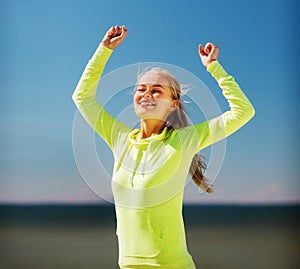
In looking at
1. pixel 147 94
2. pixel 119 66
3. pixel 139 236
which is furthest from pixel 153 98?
pixel 119 66

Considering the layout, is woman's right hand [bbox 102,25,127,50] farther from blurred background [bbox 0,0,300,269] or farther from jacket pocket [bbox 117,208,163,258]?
blurred background [bbox 0,0,300,269]

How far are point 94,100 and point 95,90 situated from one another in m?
0.03

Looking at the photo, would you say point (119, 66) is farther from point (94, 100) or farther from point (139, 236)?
point (139, 236)

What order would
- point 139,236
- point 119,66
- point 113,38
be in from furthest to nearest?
1. point 119,66
2. point 113,38
3. point 139,236

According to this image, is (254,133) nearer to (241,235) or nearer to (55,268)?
(241,235)

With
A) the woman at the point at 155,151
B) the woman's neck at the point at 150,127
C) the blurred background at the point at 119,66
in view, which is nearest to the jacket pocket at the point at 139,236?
the woman at the point at 155,151

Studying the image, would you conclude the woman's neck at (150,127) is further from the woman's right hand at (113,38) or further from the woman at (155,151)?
the woman's right hand at (113,38)

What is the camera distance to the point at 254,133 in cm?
238

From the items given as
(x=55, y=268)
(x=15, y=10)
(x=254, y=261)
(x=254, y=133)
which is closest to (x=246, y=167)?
(x=254, y=133)

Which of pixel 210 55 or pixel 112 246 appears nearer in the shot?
pixel 210 55

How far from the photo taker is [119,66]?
7.60ft

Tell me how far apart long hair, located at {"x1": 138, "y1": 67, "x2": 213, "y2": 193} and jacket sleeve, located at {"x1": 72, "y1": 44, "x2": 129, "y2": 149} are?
0.41 ft

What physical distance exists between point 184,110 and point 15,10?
107 centimetres

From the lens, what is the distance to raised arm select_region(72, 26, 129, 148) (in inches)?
61.7
